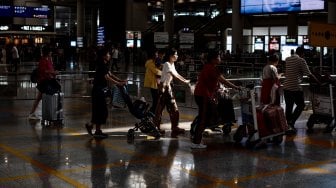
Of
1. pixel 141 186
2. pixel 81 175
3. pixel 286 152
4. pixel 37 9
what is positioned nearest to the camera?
pixel 141 186

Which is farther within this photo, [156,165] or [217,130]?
[217,130]

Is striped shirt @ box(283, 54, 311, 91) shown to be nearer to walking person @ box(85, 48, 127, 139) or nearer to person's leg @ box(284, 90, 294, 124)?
person's leg @ box(284, 90, 294, 124)

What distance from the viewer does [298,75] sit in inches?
422

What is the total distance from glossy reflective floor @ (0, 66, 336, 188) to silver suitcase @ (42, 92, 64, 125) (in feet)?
0.88

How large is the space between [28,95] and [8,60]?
22.0 m

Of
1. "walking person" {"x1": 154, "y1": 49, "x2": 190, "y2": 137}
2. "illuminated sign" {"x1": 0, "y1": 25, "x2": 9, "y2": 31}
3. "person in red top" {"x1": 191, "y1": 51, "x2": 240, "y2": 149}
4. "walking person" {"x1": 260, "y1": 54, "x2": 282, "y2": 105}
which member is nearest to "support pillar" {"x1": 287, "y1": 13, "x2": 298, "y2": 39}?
"illuminated sign" {"x1": 0, "y1": 25, "x2": 9, "y2": 31}

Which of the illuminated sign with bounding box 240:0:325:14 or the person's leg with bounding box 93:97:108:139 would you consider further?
the illuminated sign with bounding box 240:0:325:14

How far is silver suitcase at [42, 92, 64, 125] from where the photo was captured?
1130 cm

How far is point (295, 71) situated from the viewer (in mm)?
10719

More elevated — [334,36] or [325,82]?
[334,36]

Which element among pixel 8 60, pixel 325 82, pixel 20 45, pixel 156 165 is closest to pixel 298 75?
pixel 325 82

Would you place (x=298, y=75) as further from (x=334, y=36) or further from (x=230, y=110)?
(x=334, y=36)

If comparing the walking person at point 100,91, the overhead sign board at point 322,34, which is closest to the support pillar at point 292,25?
the overhead sign board at point 322,34

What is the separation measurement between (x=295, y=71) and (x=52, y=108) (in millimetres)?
5220
